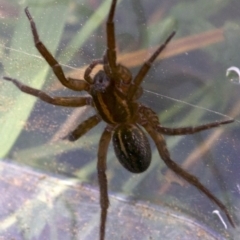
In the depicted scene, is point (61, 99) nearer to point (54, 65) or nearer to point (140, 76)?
point (54, 65)

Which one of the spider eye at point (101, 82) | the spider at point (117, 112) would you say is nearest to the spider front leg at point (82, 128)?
the spider at point (117, 112)

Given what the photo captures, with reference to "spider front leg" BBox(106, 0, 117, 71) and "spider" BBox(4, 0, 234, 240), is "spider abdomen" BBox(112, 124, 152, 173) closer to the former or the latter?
"spider" BBox(4, 0, 234, 240)

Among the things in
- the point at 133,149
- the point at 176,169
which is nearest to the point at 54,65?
the point at 133,149

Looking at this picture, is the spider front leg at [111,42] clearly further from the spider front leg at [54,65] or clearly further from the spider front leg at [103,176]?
the spider front leg at [103,176]

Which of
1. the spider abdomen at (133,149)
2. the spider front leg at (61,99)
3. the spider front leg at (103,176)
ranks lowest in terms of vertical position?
the spider front leg at (103,176)

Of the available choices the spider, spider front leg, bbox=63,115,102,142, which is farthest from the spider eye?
spider front leg, bbox=63,115,102,142

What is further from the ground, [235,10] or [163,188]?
[235,10]

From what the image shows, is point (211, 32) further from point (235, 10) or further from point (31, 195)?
point (31, 195)

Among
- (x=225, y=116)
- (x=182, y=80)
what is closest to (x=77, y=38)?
(x=182, y=80)
